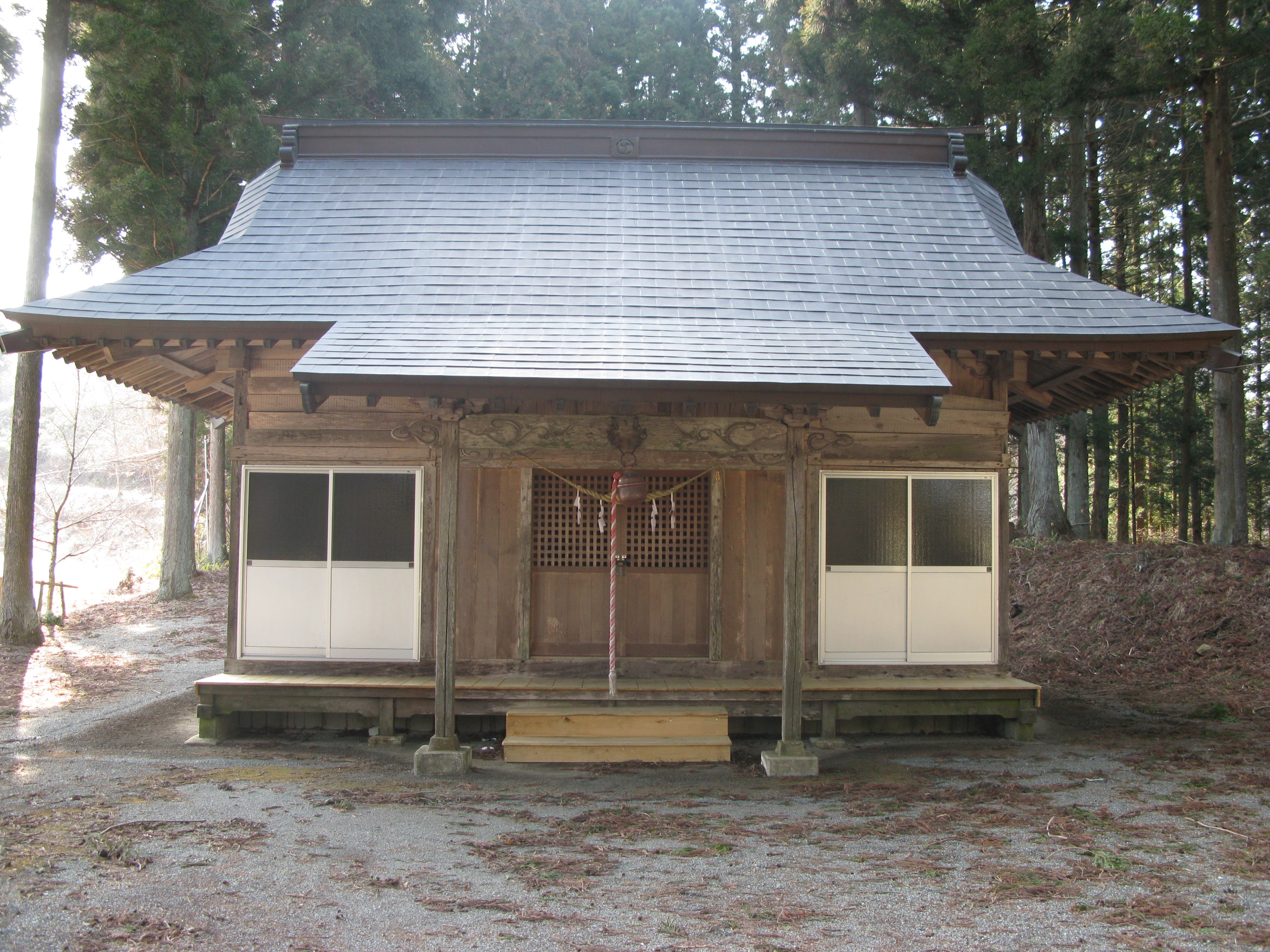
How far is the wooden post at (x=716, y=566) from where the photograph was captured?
7594 millimetres

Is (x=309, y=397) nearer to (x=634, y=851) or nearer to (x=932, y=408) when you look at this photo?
(x=634, y=851)

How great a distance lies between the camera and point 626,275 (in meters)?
7.89

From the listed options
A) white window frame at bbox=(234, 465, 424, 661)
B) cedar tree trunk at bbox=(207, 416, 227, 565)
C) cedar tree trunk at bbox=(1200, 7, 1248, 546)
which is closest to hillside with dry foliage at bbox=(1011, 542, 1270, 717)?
cedar tree trunk at bbox=(1200, 7, 1248, 546)

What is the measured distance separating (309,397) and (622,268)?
336 cm

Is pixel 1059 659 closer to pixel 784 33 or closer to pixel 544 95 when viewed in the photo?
pixel 784 33

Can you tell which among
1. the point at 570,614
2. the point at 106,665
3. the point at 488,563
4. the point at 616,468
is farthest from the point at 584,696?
the point at 106,665

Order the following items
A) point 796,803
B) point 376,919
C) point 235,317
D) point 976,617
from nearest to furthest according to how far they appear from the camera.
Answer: point 376,919
point 796,803
point 235,317
point 976,617

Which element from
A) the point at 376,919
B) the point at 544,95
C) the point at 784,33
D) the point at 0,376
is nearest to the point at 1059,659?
the point at 376,919

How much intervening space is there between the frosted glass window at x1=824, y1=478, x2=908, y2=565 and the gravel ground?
168cm

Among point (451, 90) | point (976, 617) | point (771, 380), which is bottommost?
point (976, 617)

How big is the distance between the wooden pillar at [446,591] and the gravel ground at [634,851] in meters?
0.43

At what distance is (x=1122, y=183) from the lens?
17109 mm

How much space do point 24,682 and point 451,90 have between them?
56.5 ft

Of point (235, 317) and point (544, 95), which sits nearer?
point (235, 317)
